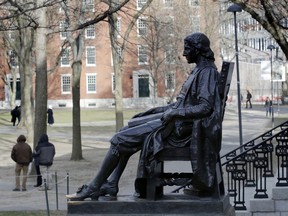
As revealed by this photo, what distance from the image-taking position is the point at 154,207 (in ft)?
28.0

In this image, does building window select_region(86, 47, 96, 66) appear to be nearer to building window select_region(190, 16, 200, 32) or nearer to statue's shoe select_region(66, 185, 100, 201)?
building window select_region(190, 16, 200, 32)

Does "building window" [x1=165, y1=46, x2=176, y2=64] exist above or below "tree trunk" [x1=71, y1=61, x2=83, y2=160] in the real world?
above

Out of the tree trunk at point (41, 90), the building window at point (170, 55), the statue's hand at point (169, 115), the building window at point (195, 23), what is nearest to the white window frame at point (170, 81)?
the building window at point (170, 55)

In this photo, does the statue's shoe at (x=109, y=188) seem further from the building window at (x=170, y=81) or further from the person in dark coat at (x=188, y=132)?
the building window at (x=170, y=81)

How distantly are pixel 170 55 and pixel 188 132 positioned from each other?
5325 cm

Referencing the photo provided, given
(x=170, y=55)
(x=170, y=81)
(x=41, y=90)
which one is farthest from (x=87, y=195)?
(x=170, y=81)

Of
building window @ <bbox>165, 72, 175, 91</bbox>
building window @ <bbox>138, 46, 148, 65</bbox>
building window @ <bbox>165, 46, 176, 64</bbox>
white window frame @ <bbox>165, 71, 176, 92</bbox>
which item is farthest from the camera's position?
building window @ <bbox>165, 72, 175, 91</bbox>

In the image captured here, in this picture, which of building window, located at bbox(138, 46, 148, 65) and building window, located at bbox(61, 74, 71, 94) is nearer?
building window, located at bbox(138, 46, 148, 65)

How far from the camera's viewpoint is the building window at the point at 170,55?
60.9m

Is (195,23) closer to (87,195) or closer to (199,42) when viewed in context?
(199,42)

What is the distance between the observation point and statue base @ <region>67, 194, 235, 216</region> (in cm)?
844

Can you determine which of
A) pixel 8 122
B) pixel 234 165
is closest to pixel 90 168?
pixel 234 165

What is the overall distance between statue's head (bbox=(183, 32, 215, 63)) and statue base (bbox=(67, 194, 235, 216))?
161cm

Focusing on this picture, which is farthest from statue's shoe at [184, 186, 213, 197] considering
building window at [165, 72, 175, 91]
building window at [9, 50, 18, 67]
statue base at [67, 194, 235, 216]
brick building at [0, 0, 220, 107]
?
building window at [9, 50, 18, 67]
